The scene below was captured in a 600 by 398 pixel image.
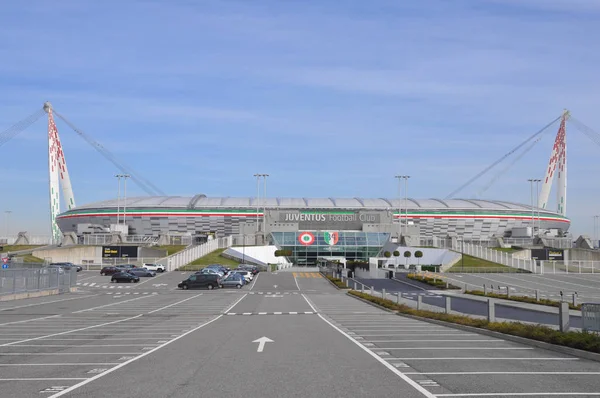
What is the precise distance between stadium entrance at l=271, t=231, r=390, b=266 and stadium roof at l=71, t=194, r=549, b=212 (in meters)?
42.1

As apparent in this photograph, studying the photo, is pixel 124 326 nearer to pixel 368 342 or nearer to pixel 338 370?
pixel 368 342

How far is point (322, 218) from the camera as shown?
447 feet

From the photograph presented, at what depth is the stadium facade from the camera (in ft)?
438

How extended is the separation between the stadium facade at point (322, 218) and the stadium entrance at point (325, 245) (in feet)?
0.74

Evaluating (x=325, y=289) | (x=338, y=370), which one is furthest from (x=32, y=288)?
(x=338, y=370)

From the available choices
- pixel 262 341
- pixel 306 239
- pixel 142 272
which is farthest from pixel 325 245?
pixel 262 341

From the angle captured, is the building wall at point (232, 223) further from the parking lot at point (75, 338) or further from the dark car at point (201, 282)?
the parking lot at point (75, 338)

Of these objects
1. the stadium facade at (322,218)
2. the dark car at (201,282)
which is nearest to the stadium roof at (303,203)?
the stadium facade at (322,218)

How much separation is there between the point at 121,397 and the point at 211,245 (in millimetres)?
100349

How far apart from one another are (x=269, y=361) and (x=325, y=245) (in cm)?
11345

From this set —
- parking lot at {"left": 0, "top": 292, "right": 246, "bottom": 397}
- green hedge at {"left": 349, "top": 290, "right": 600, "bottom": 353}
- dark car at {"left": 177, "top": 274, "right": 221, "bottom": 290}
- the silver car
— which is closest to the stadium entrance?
the silver car

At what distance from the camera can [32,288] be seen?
43.9m

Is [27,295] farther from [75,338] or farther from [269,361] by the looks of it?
[269,361]

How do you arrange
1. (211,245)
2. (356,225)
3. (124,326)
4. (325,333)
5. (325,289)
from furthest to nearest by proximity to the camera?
1. (356,225)
2. (211,245)
3. (325,289)
4. (124,326)
5. (325,333)
